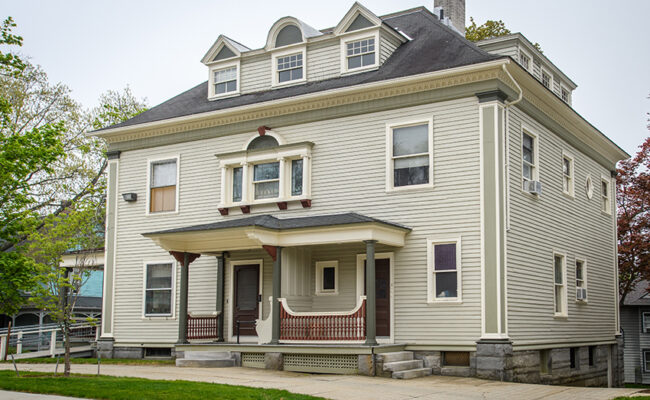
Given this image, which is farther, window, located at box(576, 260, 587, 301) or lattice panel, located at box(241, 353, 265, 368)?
window, located at box(576, 260, 587, 301)

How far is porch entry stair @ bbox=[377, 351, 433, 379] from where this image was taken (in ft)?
52.5

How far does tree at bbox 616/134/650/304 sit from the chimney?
9.50 metres

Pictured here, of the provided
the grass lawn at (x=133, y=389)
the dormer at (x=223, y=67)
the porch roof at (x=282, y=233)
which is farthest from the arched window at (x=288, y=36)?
the grass lawn at (x=133, y=389)

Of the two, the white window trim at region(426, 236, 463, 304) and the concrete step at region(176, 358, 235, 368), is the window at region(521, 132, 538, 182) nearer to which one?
the white window trim at region(426, 236, 463, 304)

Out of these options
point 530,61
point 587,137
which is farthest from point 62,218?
point 587,137

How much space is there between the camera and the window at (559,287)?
2005 cm

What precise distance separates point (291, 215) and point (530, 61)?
8.33m

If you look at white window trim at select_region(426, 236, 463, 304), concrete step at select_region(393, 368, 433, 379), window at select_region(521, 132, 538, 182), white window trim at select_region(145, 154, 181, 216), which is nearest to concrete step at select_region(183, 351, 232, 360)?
concrete step at select_region(393, 368, 433, 379)

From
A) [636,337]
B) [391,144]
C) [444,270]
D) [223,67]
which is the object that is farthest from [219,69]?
[636,337]

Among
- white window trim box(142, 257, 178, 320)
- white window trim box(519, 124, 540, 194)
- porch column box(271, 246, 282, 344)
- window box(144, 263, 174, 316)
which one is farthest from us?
window box(144, 263, 174, 316)

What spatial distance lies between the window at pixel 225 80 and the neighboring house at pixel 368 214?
0.22ft

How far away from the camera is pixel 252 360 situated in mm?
18109

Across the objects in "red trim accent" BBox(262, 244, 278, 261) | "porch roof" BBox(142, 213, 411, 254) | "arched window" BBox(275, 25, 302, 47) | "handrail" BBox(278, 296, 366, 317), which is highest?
"arched window" BBox(275, 25, 302, 47)

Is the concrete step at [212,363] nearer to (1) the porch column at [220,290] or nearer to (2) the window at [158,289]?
(1) the porch column at [220,290]
